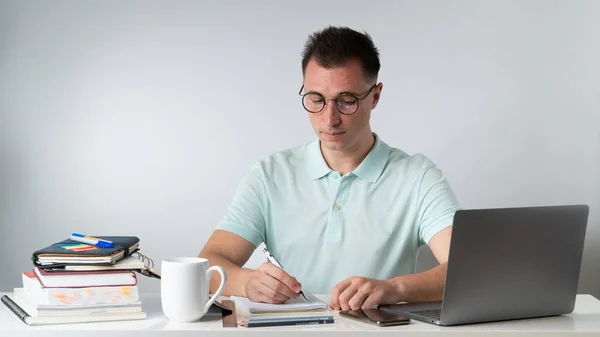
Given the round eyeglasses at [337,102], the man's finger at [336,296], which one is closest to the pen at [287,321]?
the man's finger at [336,296]

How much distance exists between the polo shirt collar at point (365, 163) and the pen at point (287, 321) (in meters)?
0.93

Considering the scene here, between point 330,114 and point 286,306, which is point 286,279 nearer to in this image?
point 286,306

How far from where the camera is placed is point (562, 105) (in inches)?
119

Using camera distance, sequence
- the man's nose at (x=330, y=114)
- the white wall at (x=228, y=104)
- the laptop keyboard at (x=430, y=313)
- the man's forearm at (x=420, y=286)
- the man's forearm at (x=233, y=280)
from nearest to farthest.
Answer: the laptop keyboard at (x=430, y=313) → the man's forearm at (x=420, y=286) → the man's forearm at (x=233, y=280) → the man's nose at (x=330, y=114) → the white wall at (x=228, y=104)

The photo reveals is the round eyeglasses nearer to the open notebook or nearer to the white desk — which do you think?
the open notebook

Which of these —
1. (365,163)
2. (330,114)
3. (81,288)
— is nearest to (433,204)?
(365,163)

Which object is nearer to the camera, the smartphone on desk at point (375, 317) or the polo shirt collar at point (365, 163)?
the smartphone on desk at point (375, 317)

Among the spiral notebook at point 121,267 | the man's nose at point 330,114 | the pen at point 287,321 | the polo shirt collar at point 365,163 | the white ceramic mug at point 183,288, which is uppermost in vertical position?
the man's nose at point 330,114

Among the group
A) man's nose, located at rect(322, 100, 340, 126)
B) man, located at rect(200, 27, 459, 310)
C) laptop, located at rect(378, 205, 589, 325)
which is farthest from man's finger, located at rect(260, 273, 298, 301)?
man's nose, located at rect(322, 100, 340, 126)

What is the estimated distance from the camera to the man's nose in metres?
2.26

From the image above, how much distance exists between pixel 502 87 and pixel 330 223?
1055 millimetres

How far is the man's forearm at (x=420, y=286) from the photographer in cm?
187

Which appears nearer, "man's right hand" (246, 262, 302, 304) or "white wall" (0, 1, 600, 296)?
"man's right hand" (246, 262, 302, 304)

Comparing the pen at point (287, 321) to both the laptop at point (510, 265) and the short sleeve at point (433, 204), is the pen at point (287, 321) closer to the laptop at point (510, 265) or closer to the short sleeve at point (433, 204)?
the laptop at point (510, 265)
